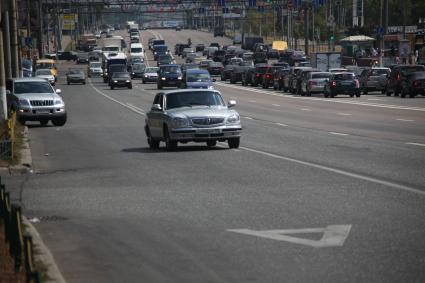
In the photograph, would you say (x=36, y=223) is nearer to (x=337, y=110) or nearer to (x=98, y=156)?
(x=98, y=156)

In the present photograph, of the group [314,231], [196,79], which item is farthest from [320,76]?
[314,231]

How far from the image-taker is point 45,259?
1148cm

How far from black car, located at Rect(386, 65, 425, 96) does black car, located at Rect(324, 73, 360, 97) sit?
1.81 m

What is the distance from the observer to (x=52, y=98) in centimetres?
4081

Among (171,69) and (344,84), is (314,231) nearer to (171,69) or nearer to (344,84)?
(344,84)

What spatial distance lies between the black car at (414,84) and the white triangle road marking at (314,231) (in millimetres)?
47988

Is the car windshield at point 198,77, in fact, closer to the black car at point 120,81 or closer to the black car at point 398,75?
the black car at point 398,75

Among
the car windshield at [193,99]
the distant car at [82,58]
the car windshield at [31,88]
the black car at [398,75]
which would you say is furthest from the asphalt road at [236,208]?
the distant car at [82,58]

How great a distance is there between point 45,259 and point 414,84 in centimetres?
5080

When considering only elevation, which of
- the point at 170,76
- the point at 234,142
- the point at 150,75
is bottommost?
the point at 150,75

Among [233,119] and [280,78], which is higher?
[233,119]

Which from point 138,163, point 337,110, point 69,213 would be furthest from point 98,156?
point 337,110

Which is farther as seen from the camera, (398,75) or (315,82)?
(315,82)

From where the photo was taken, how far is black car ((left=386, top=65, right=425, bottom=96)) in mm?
61250
